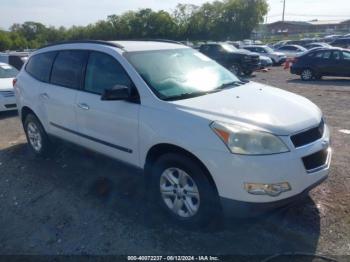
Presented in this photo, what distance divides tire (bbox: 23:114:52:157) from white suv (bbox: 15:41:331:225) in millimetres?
532

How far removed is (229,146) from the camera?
119 inches

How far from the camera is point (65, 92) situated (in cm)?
470

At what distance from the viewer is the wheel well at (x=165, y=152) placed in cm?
322

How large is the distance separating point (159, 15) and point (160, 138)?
5382cm

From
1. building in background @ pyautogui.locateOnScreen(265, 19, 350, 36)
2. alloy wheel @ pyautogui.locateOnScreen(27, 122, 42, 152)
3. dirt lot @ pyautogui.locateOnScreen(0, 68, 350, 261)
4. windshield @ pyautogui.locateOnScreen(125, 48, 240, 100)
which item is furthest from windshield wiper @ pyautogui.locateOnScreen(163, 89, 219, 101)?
building in background @ pyautogui.locateOnScreen(265, 19, 350, 36)

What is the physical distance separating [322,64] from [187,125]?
14.8 metres

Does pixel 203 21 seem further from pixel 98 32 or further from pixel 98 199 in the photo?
pixel 98 199

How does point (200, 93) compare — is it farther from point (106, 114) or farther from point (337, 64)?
point (337, 64)

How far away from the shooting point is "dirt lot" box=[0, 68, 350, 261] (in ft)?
10.8

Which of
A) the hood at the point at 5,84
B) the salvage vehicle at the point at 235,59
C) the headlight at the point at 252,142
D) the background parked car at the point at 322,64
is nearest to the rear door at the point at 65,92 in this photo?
the headlight at the point at 252,142

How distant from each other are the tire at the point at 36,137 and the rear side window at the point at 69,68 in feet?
2.89

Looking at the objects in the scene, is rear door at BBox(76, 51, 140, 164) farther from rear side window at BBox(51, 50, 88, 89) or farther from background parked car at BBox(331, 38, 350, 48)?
background parked car at BBox(331, 38, 350, 48)

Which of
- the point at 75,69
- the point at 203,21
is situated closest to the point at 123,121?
the point at 75,69

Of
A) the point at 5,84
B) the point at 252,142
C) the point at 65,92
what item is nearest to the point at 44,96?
the point at 65,92
